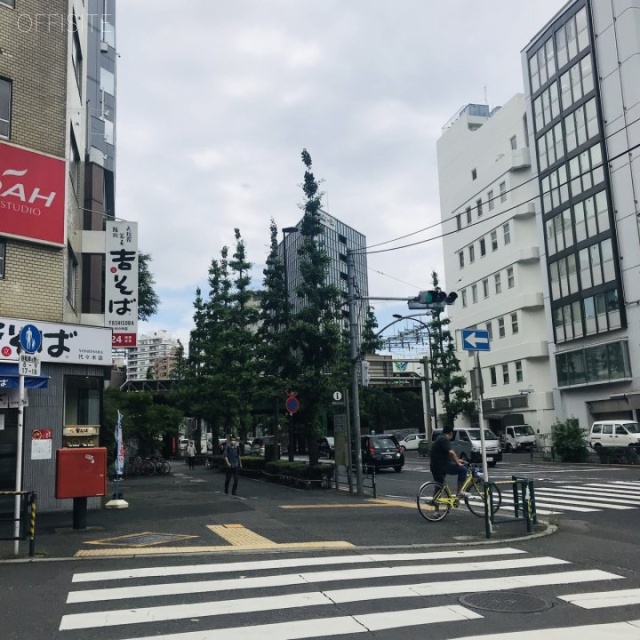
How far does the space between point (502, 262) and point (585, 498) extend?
3851 centimetres

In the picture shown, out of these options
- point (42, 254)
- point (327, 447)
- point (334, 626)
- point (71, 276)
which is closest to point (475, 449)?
point (327, 447)

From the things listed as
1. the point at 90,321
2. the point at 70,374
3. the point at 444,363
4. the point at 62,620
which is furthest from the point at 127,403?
the point at 62,620

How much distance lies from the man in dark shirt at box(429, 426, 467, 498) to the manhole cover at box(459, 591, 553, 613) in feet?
19.1

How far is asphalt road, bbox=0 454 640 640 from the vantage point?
5.96 metres

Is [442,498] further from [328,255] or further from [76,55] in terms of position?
[76,55]

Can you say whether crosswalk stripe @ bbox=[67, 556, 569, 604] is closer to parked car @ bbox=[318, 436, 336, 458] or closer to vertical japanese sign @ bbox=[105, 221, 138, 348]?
vertical japanese sign @ bbox=[105, 221, 138, 348]

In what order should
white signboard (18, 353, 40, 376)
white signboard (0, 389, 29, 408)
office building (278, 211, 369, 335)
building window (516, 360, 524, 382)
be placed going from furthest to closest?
building window (516, 360, 524, 382) → office building (278, 211, 369, 335) → white signboard (0, 389, 29, 408) → white signboard (18, 353, 40, 376)

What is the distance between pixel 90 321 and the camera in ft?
58.6

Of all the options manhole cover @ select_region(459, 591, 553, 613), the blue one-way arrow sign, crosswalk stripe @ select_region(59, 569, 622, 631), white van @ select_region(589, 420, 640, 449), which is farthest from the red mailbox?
white van @ select_region(589, 420, 640, 449)

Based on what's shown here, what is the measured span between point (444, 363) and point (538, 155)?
55.0ft

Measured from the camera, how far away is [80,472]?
11.7 m

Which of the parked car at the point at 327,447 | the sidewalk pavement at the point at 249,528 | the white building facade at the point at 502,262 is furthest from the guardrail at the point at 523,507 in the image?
the white building facade at the point at 502,262

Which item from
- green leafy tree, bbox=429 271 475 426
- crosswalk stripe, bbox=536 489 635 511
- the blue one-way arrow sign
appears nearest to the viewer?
the blue one-way arrow sign

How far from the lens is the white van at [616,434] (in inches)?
1378
